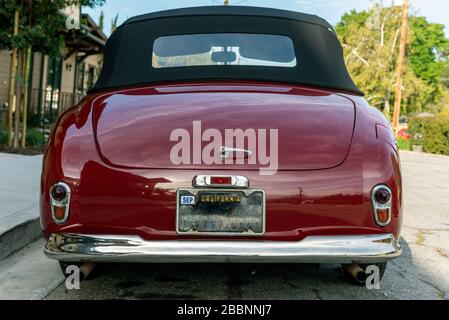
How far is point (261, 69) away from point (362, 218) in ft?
4.15

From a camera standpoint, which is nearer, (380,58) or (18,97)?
(18,97)

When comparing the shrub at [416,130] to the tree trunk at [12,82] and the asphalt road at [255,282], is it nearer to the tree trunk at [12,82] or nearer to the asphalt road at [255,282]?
the tree trunk at [12,82]

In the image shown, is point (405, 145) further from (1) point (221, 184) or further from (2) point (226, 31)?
(1) point (221, 184)

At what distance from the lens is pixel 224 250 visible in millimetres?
2703

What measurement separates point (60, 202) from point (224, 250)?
845 mm

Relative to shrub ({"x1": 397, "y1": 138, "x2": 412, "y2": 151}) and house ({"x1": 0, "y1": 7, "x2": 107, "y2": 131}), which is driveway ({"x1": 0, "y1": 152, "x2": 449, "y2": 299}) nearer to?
house ({"x1": 0, "y1": 7, "x2": 107, "y2": 131})

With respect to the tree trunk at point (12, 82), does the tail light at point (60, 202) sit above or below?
below

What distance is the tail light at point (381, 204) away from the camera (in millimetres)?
2852

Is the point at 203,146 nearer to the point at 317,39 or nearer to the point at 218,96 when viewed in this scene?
the point at 218,96

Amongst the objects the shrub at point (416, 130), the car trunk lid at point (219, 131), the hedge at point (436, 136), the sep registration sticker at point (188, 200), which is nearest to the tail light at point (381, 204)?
the car trunk lid at point (219, 131)

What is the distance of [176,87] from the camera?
3436 millimetres

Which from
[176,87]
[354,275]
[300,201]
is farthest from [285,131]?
[354,275]

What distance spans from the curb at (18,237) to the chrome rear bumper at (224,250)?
5.27 ft

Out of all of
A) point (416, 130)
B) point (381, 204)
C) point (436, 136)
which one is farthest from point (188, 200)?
point (416, 130)
